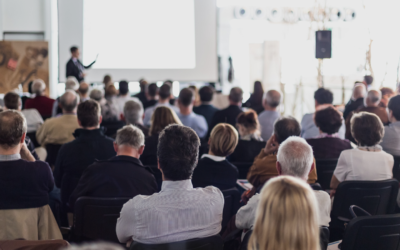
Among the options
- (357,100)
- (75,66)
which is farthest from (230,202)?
(75,66)

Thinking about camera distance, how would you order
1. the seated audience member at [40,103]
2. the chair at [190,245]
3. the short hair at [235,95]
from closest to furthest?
the chair at [190,245] → the short hair at [235,95] → the seated audience member at [40,103]

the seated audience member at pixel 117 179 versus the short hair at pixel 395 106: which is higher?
the short hair at pixel 395 106

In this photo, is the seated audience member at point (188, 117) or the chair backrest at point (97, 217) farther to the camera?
the seated audience member at point (188, 117)

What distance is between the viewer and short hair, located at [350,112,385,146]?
10.2ft

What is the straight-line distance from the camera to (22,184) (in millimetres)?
2453

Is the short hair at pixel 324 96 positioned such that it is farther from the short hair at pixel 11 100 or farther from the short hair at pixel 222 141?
the short hair at pixel 11 100

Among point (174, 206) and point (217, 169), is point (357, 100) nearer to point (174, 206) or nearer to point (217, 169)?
point (217, 169)

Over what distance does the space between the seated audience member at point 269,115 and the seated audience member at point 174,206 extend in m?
3.42

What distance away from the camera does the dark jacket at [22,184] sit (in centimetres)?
243

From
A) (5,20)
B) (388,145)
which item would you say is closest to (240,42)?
(5,20)

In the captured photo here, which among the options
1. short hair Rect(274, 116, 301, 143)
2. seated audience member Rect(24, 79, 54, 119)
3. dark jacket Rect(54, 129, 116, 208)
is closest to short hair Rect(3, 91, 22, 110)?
seated audience member Rect(24, 79, 54, 119)

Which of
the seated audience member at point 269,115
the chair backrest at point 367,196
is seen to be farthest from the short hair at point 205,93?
the chair backrest at point 367,196

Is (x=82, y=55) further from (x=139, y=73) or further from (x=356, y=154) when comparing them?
(x=356, y=154)

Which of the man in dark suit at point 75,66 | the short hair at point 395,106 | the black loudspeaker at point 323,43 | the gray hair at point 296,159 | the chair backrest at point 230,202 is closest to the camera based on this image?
the gray hair at point 296,159
